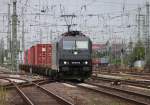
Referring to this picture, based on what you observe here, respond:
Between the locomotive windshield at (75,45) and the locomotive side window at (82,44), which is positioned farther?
the locomotive side window at (82,44)

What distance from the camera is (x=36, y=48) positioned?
43.6 m

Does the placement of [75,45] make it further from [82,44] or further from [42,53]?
[42,53]

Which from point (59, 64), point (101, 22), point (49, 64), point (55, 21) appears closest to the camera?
point (59, 64)

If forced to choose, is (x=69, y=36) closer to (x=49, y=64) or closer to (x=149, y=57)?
(x=49, y=64)

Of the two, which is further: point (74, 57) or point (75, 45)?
point (75, 45)

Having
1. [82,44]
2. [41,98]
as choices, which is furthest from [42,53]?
[41,98]

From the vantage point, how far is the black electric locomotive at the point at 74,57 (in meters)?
29.2

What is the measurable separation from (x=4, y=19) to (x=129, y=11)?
19.9 m

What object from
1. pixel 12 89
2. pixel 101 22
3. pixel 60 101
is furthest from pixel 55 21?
pixel 60 101

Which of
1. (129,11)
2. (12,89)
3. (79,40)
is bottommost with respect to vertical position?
(12,89)

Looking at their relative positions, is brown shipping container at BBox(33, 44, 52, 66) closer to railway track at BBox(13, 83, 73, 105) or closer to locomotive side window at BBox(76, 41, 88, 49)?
locomotive side window at BBox(76, 41, 88, 49)

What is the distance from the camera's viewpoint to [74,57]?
29312mm

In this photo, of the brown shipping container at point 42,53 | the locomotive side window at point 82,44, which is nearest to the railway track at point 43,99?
the locomotive side window at point 82,44

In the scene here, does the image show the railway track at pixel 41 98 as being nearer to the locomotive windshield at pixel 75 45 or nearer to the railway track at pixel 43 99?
the railway track at pixel 43 99
